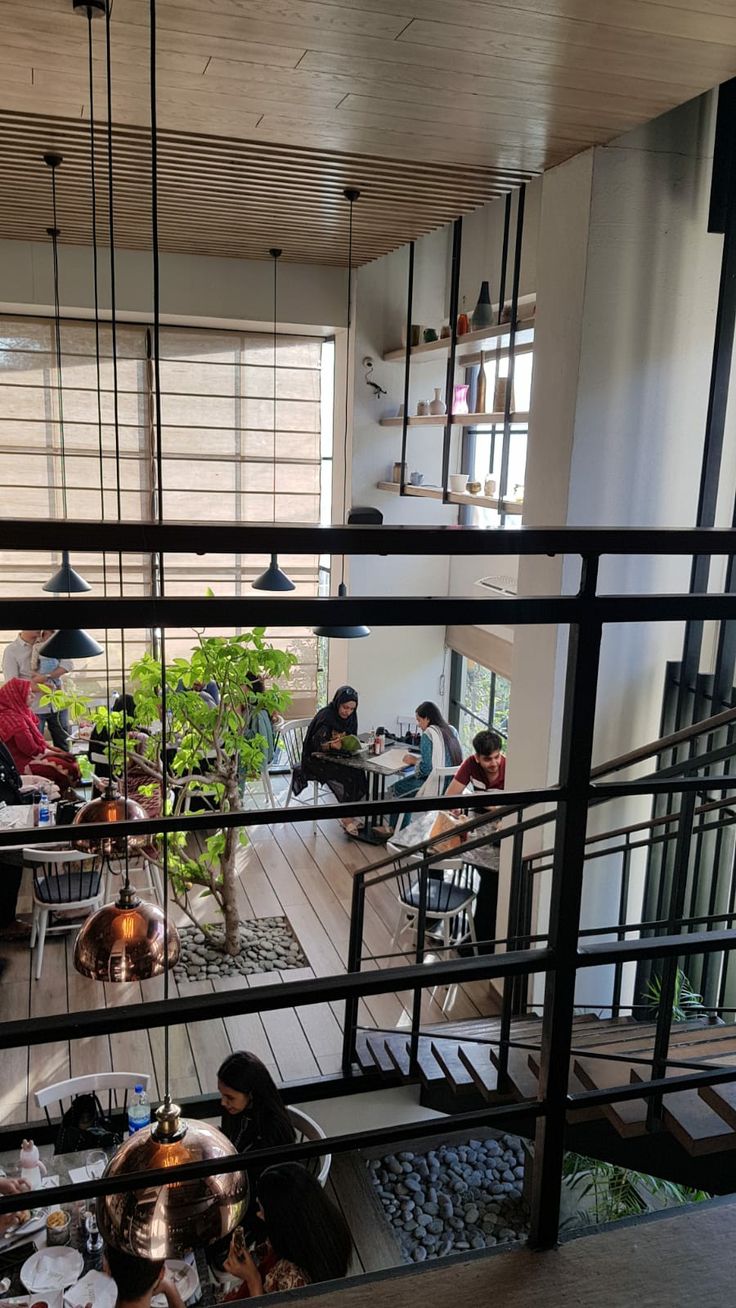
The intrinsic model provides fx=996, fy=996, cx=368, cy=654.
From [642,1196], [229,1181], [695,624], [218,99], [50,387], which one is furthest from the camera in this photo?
[50,387]

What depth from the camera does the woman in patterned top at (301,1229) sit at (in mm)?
2650

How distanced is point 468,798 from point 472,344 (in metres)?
6.14

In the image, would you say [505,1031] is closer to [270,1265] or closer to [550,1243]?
[270,1265]

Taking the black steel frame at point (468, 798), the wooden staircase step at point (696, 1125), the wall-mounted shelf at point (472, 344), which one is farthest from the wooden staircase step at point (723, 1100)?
the wall-mounted shelf at point (472, 344)

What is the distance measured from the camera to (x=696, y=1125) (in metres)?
2.84

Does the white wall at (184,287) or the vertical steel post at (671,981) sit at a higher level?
the white wall at (184,287)

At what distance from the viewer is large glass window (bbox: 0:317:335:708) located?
7.95m

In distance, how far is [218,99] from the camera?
3.57m

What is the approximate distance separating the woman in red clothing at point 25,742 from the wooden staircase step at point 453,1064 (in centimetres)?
317

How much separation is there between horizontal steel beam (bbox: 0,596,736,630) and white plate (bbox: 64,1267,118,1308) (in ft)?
9.18

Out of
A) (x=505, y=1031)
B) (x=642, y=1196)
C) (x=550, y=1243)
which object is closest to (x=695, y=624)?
(x=505, y=1031)

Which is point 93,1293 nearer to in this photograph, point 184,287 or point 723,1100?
point 723,1100

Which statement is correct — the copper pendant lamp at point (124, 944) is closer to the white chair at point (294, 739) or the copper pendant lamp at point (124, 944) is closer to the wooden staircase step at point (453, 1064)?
the wooden staircase step at point (453, 1064)

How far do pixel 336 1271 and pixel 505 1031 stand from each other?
1.04 meters
